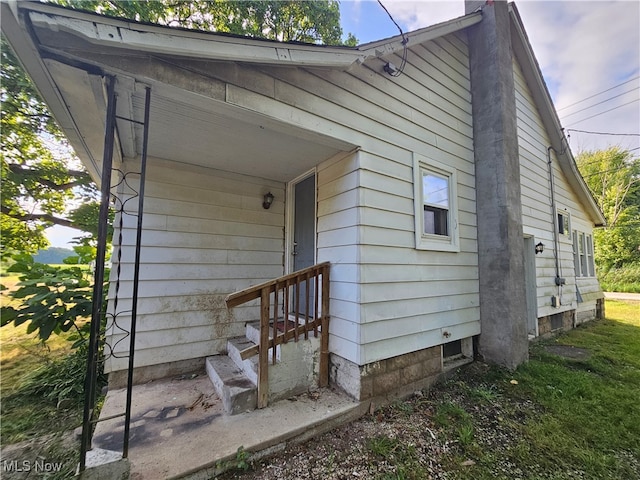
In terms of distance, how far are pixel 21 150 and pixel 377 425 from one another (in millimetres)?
9787

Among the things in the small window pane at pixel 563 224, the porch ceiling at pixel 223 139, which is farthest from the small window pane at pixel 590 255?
the porch ceiling at pixel 223 139

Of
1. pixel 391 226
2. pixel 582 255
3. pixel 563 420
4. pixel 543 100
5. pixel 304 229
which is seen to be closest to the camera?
pixel 563 420

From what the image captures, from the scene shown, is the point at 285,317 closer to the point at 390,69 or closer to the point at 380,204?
the point at 380,204

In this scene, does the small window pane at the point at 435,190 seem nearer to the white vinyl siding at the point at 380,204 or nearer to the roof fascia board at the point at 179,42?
the white vinyl siding at the point at 380,204

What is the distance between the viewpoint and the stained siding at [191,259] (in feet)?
10.5

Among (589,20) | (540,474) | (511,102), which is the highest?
(589,20)

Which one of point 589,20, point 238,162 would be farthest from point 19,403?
point 589,20

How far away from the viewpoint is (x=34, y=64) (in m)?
1.65

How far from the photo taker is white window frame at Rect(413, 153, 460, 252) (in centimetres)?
339

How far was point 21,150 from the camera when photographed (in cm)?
665

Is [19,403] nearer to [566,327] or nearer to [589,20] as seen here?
[566,327]

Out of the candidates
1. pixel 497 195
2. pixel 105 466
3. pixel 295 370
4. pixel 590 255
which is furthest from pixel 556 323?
pixel 105 466

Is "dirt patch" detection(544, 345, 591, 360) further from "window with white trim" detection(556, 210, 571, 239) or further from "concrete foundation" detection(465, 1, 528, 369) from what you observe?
"window with white trim" detection(556, 210, 571, 239)

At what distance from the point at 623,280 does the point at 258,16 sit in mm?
22183
